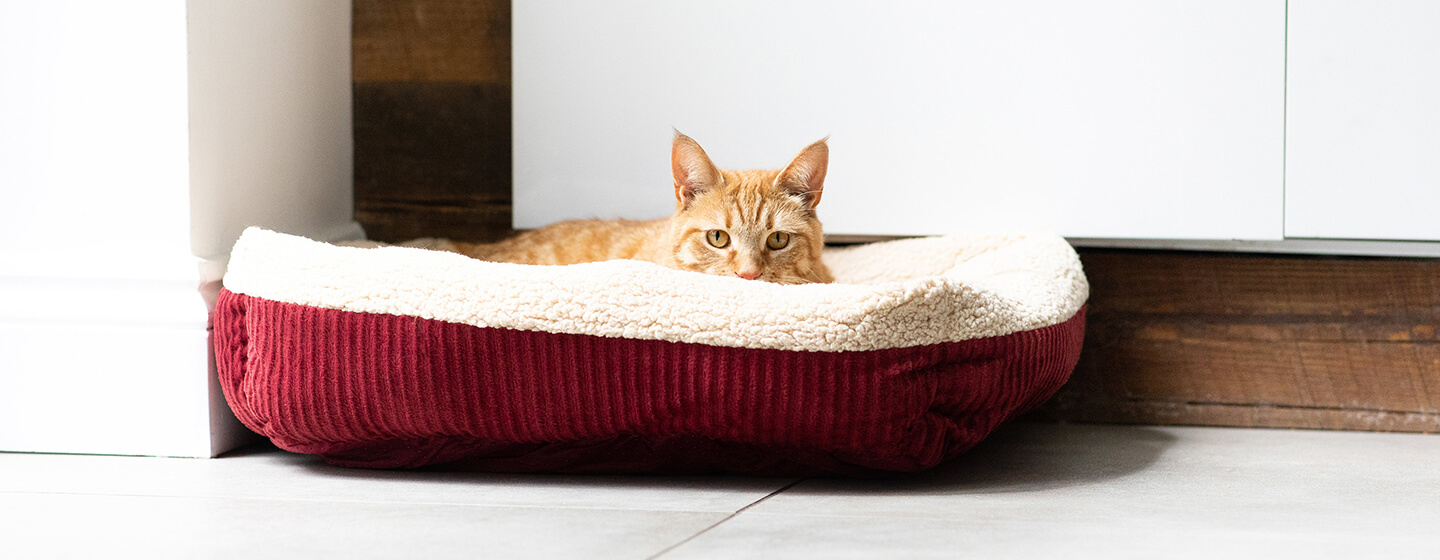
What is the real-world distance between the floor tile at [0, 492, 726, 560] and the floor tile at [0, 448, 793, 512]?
0.03 m

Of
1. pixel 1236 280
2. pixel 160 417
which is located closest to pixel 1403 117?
pixel 1236 280

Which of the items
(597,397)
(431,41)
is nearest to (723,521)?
(597,397)

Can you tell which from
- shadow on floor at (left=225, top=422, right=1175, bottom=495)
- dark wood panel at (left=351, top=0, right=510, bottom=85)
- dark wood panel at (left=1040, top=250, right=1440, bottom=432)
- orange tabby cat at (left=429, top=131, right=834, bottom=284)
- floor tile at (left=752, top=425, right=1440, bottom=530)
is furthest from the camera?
Answer: dark wood panel at (left=351, top=0, right=510, bottom=85)

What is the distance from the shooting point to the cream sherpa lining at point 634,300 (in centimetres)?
106

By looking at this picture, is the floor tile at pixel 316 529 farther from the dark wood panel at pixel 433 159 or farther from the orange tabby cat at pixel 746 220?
the dark wood panel at pixel 433 159

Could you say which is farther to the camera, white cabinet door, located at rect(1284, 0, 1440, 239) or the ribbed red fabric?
white cabinet door, located at rect(1284, 0, 1440, 239)

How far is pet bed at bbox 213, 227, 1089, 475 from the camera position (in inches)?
42.3

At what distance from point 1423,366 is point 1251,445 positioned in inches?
12.1

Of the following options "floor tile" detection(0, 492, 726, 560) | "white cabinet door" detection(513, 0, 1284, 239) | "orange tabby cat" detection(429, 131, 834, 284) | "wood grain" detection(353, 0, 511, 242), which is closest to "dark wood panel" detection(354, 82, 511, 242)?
"wood grain" detection(353, 0, 511, 242)

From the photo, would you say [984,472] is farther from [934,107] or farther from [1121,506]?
[934,107]

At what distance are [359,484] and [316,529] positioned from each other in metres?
0.19

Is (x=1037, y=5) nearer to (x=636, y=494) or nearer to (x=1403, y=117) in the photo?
(x=1403, y=117)

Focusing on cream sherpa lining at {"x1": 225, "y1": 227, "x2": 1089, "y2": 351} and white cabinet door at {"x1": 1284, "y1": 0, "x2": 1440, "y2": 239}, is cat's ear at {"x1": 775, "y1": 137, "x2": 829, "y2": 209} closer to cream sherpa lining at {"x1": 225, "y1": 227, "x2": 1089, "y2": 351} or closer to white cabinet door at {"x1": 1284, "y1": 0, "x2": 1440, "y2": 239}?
cream sherpa lining at {"x1": 225, "y1": 227, "x2": 1089, "y2": 351}

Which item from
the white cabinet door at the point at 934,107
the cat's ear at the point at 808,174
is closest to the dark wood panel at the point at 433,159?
the white cabinet door at the point at 934,107
